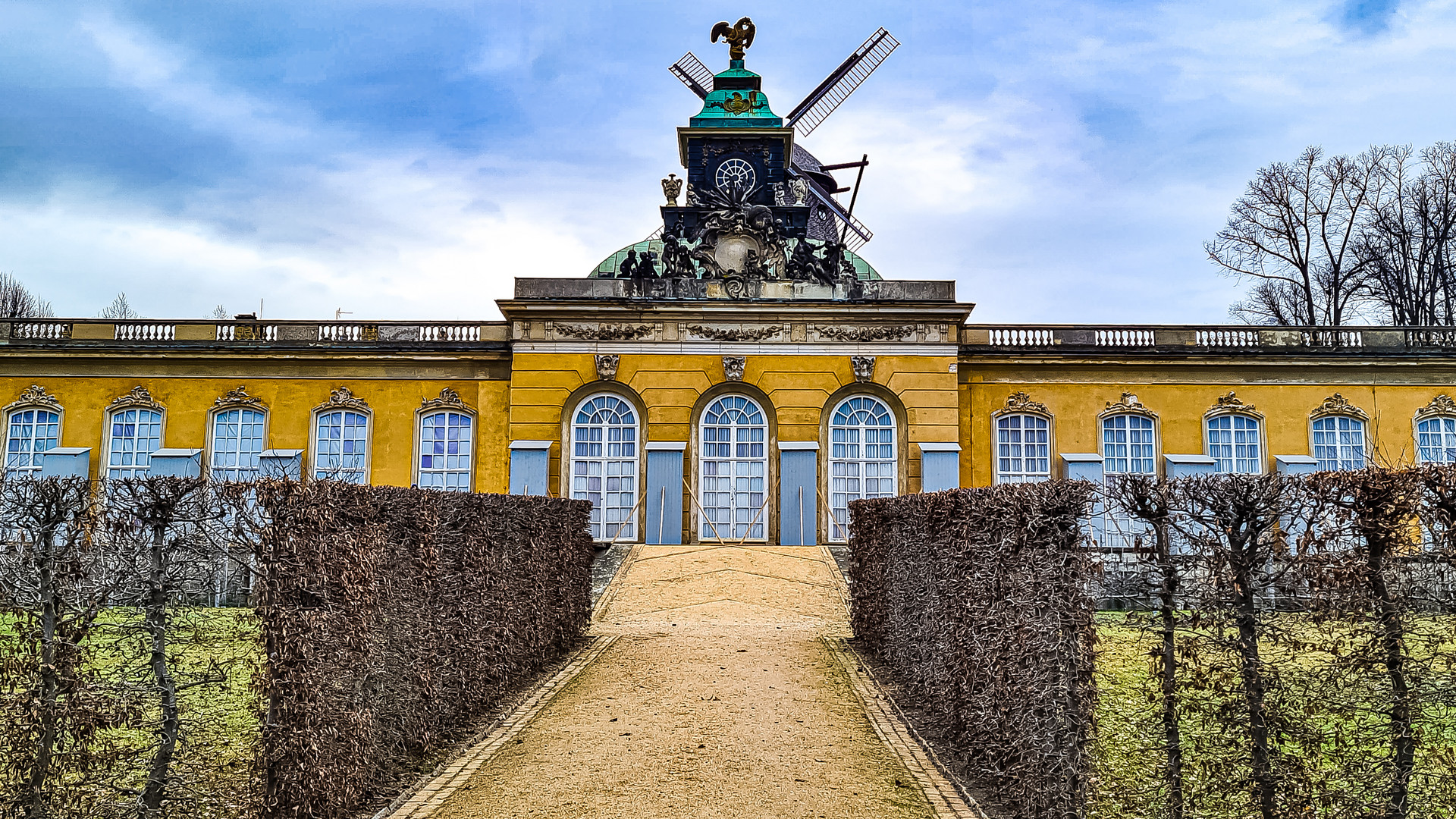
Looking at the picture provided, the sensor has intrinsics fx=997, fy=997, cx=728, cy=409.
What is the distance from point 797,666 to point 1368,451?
1745cm

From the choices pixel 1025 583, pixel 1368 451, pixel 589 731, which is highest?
pixel 1368 451

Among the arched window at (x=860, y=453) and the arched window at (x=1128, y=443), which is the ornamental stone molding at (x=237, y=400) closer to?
the arched window at (x=860, y=453)

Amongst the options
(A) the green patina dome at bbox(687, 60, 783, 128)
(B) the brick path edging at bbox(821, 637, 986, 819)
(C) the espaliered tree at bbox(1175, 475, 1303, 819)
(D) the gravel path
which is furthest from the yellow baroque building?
(C) the espaliered tree at bbox(1175, 475, 1303, 819)

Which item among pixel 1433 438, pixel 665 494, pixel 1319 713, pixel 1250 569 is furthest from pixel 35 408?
pixel 1433 438

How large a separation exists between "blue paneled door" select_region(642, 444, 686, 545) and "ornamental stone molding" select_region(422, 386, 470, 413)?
15.2 feet

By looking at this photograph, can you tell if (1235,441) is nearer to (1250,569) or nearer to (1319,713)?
(1250,569)

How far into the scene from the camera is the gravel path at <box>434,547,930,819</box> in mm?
6234

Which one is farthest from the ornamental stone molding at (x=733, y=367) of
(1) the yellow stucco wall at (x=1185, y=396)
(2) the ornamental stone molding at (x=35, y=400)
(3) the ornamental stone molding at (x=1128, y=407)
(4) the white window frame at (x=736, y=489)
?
(2) the ornamental stone molding at (x=35, y=400)

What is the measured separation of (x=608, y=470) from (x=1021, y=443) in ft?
30.2

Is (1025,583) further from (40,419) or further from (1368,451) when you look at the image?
(40,419)

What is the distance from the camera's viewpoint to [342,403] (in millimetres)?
22188

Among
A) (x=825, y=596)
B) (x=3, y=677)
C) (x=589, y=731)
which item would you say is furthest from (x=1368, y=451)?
(x=3, y=677)

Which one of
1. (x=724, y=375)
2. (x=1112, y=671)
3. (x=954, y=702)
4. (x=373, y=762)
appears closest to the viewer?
(x=373, y=762)

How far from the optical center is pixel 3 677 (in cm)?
515
